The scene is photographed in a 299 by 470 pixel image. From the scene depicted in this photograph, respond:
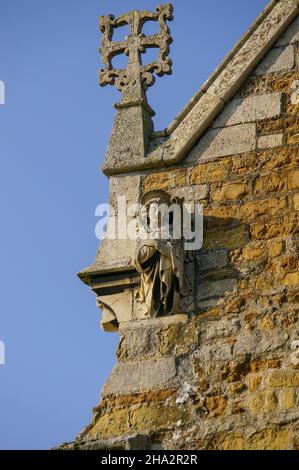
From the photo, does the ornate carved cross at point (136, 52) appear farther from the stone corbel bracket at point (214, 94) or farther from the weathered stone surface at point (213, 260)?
the weathered stone surface at point (213, 260)

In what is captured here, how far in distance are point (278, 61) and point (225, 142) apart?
0.68 meters

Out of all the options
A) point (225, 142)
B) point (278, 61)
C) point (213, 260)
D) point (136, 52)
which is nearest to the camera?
point (213, 260)

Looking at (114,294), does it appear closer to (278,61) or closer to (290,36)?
(278,61)

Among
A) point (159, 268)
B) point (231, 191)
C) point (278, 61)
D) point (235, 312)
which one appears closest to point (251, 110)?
point (278, 61)

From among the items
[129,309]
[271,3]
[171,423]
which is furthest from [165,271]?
[271,3]

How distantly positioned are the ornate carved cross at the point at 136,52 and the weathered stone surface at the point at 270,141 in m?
0.90

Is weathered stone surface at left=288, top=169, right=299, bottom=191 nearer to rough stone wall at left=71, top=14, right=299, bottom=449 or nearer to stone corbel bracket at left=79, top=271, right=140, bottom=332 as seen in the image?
rough stone wall at left=71, top=14, right=299, bottom=449

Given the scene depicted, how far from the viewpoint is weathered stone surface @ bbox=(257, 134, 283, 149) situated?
10641 mm

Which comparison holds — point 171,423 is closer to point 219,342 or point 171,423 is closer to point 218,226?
point 219,342

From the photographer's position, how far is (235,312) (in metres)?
10.1

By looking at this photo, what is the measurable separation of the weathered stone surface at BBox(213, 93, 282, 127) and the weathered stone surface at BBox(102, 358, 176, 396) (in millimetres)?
1763

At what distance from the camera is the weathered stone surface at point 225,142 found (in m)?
10.7
